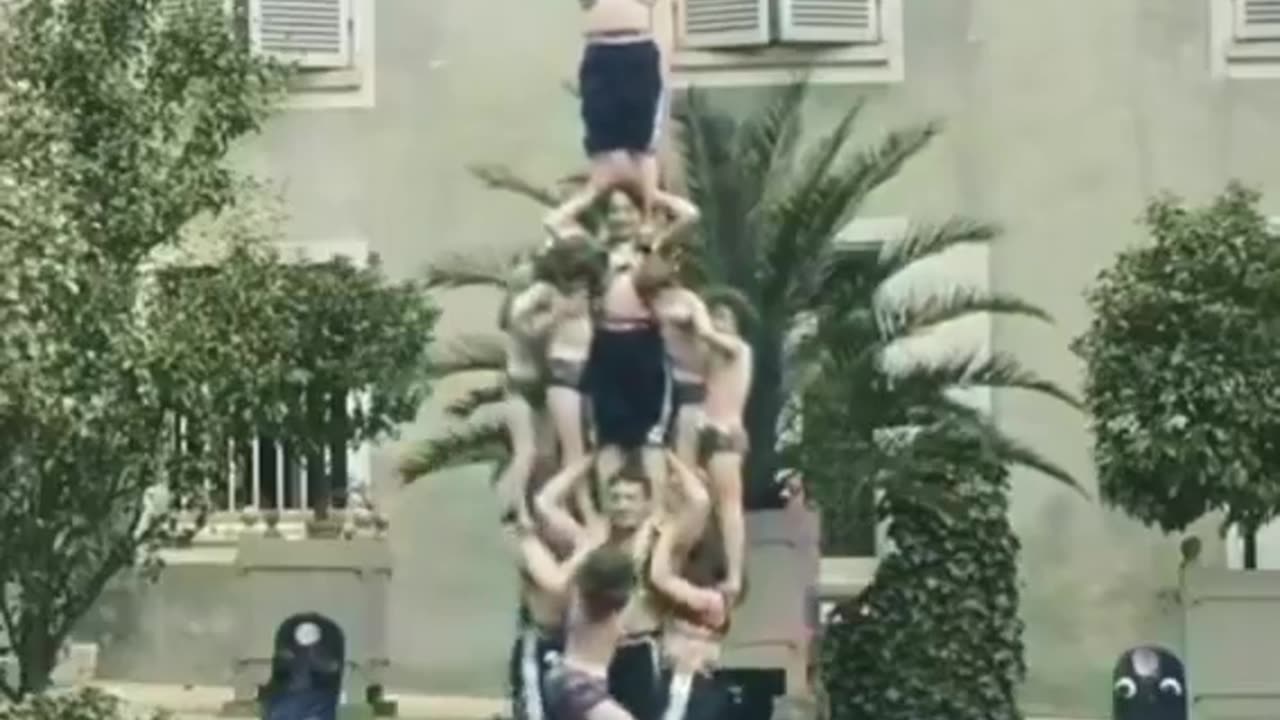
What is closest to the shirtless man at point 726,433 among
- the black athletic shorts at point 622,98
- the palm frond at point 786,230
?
the black athletic shorts at point 622,98

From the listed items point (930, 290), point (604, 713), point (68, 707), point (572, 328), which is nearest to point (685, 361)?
point (572, 328)

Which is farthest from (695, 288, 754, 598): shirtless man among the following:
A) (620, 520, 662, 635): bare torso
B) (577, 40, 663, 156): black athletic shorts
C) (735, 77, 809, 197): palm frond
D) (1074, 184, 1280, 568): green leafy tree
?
(1074, 184, 1280, 568): green leafy tree

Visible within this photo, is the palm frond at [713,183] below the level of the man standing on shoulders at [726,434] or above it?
above

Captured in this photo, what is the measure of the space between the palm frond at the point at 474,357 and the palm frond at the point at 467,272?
38 centimetres

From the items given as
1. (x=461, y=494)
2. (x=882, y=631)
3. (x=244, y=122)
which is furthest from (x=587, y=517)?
(x=461, y=494)

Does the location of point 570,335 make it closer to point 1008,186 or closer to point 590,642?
point 590,642

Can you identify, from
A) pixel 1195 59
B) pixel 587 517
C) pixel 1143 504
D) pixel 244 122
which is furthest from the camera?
pixel 1195 59

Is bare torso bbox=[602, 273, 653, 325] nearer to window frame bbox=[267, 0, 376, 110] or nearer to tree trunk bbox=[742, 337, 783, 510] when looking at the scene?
tree trunk bbox=[742, 337, 783, 510]

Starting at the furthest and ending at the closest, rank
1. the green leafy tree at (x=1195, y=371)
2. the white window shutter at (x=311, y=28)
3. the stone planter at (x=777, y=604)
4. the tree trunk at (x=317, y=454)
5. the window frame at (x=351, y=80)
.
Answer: the window frame at (x=351, y=80), the white window shutter at (x=311, y=28), the tree trunk at (x=317, y=454), the green leafy tree at (x=1195, y=371), the stone planter at (x=777, y=604)

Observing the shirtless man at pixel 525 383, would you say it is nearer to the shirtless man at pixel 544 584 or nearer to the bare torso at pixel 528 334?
the bare torso at pixel 528 334

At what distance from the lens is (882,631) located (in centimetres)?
1945

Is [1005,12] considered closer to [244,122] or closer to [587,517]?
[244,122]

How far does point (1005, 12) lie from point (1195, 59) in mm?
1411

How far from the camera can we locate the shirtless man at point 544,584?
477 inches
